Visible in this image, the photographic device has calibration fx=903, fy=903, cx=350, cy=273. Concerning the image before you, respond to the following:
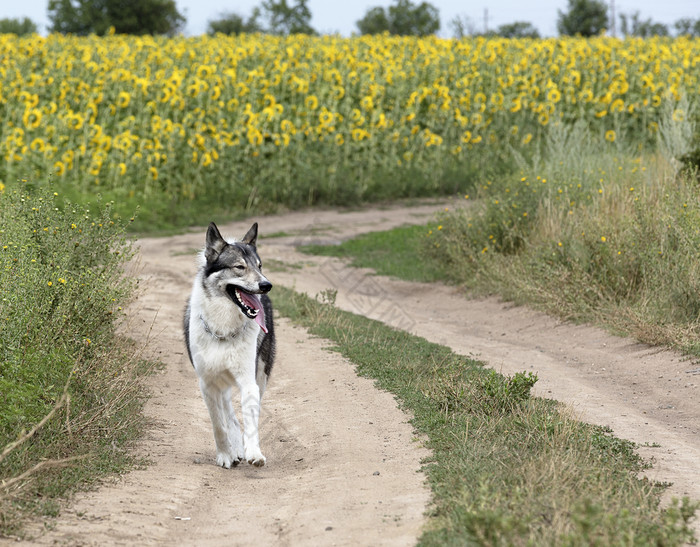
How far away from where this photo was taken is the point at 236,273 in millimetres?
6590

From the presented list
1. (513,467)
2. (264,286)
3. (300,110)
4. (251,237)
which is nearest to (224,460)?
(264,286)

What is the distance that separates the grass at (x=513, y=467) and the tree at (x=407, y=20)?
4280 centimetres

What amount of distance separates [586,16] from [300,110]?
1264 inches

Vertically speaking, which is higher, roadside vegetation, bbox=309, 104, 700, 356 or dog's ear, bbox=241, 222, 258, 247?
dog's ear, bbox=241, 222, 258, 247

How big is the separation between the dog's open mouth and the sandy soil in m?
1.14

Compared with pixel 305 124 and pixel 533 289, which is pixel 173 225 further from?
pixel 533 289

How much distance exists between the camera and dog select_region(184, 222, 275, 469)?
6516 millimetres

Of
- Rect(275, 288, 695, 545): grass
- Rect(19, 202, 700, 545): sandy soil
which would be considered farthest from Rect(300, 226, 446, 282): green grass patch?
Rect(275, 288, 695, 545): grass

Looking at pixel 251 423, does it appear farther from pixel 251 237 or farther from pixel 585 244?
pixel 585 244

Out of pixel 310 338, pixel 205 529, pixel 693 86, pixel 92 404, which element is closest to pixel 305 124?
pixel 693 86

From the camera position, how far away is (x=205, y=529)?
532cm

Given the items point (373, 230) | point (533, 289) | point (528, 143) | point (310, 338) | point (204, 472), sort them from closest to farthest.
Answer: point (204, 472) < point (310, 338) < point (533, 289) < point (373, 230) < point (528, 143)

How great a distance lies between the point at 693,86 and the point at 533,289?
15997 millimetres

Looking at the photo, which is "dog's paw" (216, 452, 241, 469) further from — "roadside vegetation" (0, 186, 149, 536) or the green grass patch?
the green grass patch
